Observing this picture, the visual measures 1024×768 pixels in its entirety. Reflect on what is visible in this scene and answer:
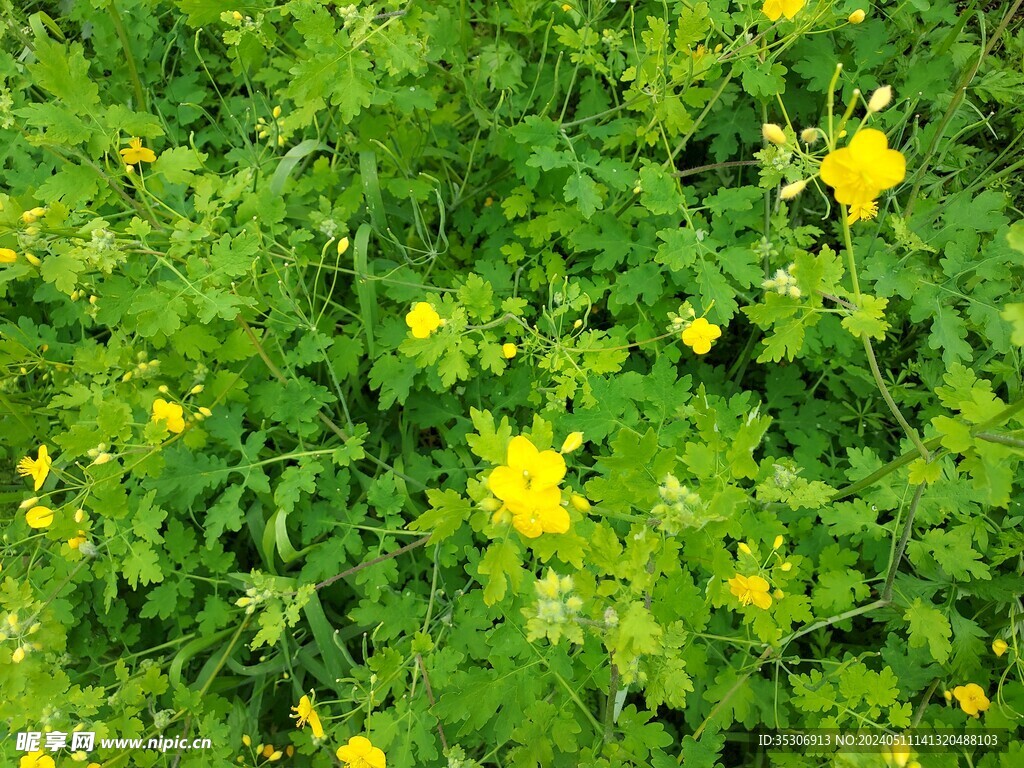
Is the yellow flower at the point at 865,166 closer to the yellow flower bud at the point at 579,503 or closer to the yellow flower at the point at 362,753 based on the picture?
the yellow flower bud at the point at 579,503

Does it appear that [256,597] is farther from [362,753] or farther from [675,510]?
[675,510]

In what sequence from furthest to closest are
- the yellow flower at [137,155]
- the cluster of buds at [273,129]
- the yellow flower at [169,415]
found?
the cluster of buds at [273,129] → the yellow flower at [137,155] → the yellow flower at [169,415]

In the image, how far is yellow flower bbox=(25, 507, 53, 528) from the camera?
7.03ft

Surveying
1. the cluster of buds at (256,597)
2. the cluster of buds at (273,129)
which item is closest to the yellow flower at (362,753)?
the cluster of buds at (256,597)

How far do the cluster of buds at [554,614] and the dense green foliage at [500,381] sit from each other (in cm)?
6

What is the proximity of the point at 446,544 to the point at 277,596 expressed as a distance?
67cm

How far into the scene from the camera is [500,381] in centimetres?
288

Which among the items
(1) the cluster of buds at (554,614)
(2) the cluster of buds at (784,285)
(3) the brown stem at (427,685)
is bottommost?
(3) the brown stem at (427,685)

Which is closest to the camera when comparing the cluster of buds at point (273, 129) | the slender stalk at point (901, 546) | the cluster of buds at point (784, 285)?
the cluster of buds at point (784, 285)

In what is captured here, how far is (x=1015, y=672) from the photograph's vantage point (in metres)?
2.44

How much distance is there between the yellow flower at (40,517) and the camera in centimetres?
214

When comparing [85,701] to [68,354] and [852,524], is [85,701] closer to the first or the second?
[68,354]

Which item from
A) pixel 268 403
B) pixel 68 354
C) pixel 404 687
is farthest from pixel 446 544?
pixel 68 354

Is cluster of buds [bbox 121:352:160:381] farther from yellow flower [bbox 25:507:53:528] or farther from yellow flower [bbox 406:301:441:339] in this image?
yellow flower [bbox 406:301:441:339]
